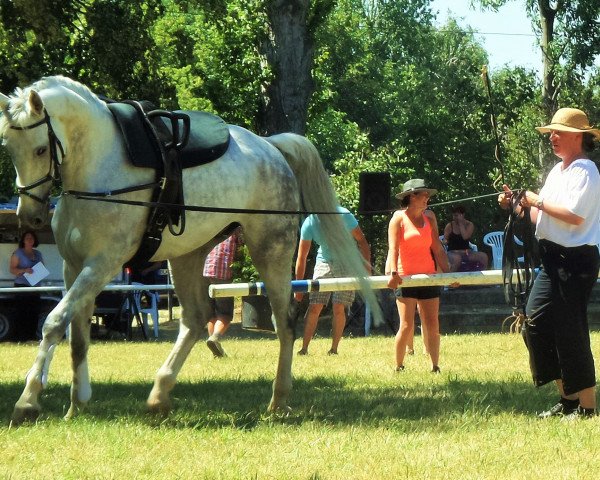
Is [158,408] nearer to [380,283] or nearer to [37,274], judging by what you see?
[380,283]

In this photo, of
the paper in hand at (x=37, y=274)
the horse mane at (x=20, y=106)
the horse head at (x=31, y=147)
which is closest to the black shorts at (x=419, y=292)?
the horse mane at (x=20, y=106)

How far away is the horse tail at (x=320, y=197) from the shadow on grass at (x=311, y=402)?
967 millimetres

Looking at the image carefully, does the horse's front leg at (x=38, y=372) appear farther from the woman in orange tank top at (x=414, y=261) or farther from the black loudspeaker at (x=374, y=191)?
the woman in orange tank top at (x=414, y=261)

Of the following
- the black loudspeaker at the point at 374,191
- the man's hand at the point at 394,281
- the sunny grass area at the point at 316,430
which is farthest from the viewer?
the man's hand at the point at 394,281

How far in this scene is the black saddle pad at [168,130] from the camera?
796 cm

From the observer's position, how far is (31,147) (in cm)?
744

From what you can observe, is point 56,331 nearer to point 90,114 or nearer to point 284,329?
point 90,114

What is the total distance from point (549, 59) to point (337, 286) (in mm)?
21082

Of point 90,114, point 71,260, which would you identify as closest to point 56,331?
point 71,260

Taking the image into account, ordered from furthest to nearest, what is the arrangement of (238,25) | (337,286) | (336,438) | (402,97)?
(402,97)
(238,25)
(337,286)
(336,438)

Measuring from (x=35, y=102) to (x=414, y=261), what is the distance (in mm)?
5117

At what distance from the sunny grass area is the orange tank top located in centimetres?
101

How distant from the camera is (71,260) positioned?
806 cm

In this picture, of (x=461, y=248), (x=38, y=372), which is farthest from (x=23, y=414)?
(x=461, y=248)
